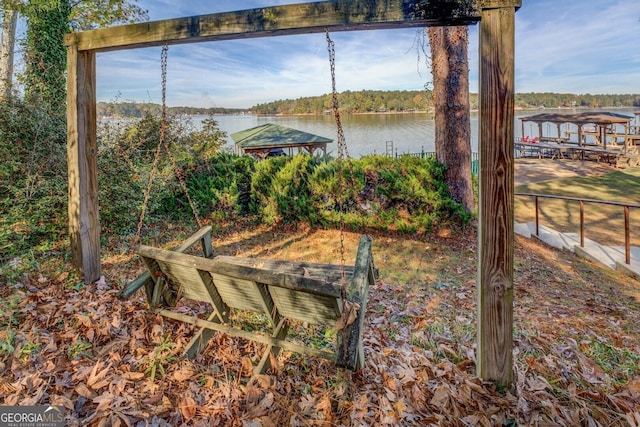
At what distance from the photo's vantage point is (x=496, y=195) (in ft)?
6.28

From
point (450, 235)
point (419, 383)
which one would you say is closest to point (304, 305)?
point (419, 383)

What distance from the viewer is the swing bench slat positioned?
1.93 meters

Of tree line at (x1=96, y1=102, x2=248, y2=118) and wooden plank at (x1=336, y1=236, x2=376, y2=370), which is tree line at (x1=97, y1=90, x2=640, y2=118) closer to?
tree line at (x1=96, y1=102, x2=248, y2=118)

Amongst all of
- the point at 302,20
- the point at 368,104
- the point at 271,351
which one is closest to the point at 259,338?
the point at 271,351

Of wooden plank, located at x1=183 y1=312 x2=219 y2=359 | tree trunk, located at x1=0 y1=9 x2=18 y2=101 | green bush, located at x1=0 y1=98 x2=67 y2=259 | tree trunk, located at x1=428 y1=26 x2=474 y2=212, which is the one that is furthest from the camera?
tree trunk, located at x1=0 y1=9 x2=18 y2=101

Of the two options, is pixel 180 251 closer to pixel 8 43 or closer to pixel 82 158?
pixel 82 158

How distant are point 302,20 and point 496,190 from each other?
61.2 inches

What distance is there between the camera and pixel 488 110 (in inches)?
73.9

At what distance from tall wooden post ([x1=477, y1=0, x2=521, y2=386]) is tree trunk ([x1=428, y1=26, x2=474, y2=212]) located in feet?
14.1

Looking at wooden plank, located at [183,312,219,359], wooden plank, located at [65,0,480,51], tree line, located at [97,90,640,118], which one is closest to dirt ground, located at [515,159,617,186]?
tree line, located at [97,90,640,118]

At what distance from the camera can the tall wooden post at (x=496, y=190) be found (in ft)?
6.01

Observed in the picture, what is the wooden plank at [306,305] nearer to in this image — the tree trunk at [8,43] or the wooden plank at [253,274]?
the wooden plank at [253,274]

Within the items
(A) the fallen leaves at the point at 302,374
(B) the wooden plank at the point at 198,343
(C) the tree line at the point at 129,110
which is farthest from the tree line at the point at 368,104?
(B) the wooden plank at the point at 198,343

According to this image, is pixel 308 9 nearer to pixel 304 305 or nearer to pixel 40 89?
pixel 304 305
